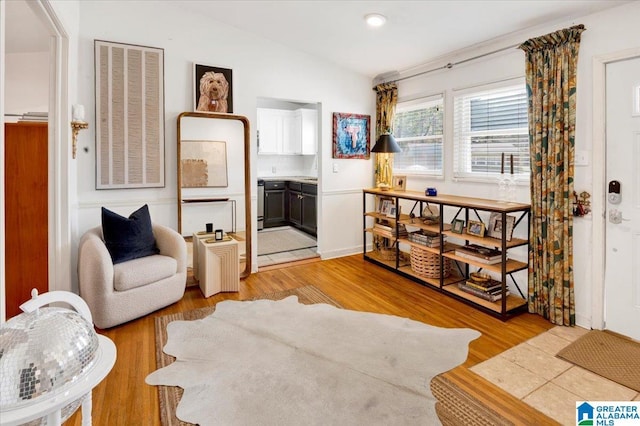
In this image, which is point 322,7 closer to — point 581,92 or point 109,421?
point 581,92

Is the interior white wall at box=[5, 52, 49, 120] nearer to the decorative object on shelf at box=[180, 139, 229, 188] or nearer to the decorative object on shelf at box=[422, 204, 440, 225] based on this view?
the decorative object on shelf at box=[180, 139, 229, 188]

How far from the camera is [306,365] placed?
7.46 feet

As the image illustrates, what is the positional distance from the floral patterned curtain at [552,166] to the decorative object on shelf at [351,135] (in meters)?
2.19

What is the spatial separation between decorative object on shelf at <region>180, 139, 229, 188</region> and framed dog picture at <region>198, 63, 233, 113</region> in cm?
38

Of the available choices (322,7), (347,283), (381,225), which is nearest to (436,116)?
(381,225)

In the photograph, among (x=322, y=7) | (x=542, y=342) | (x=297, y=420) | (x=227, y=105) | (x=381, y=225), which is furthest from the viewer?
(x=381, y=225)

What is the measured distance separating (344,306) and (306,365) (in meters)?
1.06

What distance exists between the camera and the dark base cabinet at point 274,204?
20.6 feet

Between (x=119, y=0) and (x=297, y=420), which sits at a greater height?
(x=119, y=0)

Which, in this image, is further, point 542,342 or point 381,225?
point 381,225

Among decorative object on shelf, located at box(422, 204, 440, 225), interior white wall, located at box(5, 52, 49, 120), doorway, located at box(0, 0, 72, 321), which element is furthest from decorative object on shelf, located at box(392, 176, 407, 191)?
interior white wall, located at box(5, 52, 49, 120)

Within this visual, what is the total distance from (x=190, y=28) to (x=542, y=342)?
4234 mm

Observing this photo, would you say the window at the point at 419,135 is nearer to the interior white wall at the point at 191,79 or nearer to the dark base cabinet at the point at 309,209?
the interior white wall at the point at 191,79

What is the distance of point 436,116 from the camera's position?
421cm
